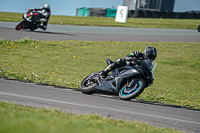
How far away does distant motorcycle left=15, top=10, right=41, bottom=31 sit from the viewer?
21925 mm

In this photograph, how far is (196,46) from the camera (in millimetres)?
21453

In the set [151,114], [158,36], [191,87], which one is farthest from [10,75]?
[158,36]

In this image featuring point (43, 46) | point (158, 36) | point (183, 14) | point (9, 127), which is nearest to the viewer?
point (9, 127)

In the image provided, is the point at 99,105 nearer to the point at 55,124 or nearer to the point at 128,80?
the point at 128,80

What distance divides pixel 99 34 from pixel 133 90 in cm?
1632

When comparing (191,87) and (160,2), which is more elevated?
(160,2)

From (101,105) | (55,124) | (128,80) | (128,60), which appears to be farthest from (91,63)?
(55,124)

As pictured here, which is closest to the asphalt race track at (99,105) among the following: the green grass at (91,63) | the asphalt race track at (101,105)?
the asphalt race track at (101,105)

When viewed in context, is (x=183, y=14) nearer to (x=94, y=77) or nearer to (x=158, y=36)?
(x=158, y=36)

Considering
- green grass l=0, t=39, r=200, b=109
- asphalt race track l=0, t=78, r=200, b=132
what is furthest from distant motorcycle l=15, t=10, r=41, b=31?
asphalt race track l=0, t=78, r=200, b=132

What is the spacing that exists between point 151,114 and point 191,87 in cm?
Result: 644

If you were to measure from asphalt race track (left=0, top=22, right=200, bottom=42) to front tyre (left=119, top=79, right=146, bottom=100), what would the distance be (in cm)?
1275

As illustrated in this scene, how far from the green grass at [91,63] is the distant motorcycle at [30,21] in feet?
11.2

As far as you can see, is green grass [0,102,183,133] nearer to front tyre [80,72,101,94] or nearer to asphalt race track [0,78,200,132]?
asphalt race track [0,78,200,132]
